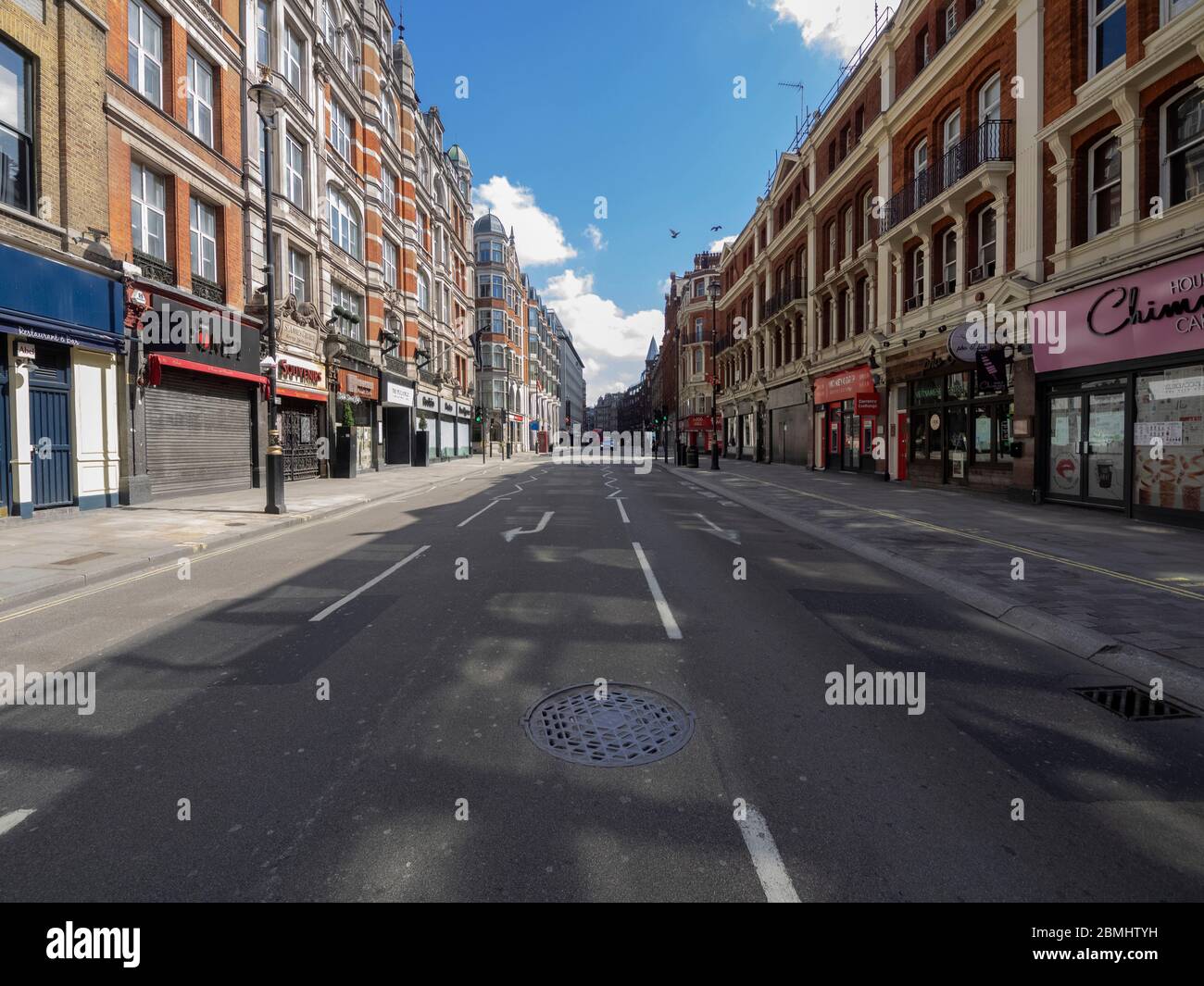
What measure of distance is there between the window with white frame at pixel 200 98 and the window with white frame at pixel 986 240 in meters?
21.4

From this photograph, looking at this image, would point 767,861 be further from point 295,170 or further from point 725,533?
point 295,170

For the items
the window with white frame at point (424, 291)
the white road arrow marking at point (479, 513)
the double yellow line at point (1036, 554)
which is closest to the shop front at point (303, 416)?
the white road arrow marking at point (479, 513)

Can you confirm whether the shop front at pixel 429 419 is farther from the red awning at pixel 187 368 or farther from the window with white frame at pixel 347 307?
the red awning at pixel 187 368

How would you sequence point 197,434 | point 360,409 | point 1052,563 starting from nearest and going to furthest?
1. point 1052,563
2. point 197,434
3. point 360,409

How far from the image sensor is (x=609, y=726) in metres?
3.76

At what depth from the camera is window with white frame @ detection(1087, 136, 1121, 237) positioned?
42.3 ft

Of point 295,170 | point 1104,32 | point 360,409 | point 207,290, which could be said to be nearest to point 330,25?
point 295,170

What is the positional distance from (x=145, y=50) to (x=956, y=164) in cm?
2128

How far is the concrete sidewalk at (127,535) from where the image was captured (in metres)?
7.46

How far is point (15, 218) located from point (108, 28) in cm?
565

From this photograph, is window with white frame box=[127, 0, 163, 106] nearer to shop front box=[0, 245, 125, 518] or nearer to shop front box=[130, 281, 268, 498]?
shop front box=[130, 281, 268, 498]

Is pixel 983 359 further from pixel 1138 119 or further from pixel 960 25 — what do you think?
pixel 960 25

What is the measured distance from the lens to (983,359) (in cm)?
1588

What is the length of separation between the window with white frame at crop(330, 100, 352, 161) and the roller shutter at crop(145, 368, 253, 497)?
1356 centimetres
